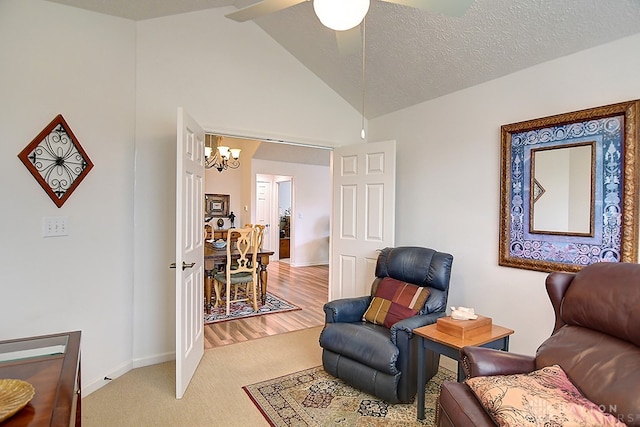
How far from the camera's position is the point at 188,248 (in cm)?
259

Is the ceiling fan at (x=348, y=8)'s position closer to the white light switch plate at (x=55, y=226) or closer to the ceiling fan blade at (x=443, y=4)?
the ceiling fan blade at (x=443, y=4)

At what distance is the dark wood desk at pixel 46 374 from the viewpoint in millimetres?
922

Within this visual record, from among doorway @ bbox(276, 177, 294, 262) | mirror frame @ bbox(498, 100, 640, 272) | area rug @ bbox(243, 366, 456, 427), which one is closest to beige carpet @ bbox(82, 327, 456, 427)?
area rug @ bbox(243, 366, 456, 427)

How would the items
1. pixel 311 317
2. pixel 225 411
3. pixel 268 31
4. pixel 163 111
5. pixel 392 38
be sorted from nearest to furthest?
pixel 225 411
pixel 392 38
pixel 163 111
pixel 268 31
pixel 311 317

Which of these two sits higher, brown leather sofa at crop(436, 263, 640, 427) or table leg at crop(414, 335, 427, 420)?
brown leather sofa at crop(436, 263, 640, 427)

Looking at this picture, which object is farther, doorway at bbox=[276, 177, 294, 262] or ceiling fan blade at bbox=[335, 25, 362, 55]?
doorway at bbox=[276, 177, 294, 262]

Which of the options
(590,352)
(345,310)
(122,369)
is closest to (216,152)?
(122,369)

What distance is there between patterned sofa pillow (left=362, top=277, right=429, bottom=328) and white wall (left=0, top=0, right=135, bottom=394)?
201cm

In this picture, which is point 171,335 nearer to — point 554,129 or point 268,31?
point 268,31

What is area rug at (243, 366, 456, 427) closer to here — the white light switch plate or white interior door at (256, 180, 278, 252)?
the white light switch plate

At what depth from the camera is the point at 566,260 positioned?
2305 millimetres

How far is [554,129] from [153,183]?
310 centimetres

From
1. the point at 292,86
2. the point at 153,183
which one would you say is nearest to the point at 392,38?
the point at 292,86

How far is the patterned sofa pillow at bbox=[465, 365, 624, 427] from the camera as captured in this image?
116 cm
